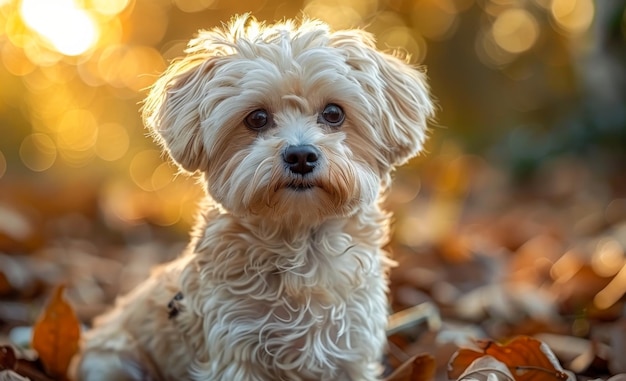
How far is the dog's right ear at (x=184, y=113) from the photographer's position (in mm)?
3732

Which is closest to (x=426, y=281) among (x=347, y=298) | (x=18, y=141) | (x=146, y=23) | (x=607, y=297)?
(x=607, y=297)

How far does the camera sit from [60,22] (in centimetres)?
862

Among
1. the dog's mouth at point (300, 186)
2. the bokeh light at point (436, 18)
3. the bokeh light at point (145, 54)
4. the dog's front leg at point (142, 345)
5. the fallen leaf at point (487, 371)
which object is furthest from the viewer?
the bokeh light at point (436, 18)

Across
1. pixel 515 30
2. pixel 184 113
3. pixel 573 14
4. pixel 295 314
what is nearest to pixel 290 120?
pixel 184 113

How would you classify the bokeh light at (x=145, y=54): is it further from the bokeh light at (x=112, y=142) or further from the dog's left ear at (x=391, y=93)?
the dog's left ear at (x=391, y=93)

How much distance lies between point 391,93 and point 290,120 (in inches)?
21.6

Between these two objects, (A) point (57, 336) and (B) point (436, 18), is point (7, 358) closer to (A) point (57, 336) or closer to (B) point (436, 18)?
(A) point (57, 336)

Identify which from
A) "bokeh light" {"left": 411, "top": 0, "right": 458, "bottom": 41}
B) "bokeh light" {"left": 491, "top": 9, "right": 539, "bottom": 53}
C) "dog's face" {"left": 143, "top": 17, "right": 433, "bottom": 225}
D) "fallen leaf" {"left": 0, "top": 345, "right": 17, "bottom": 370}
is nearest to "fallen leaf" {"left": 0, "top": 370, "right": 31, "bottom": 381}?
"fallen leaf" {"left": 0, "top": 345, "right": 17, "bottom": 370}

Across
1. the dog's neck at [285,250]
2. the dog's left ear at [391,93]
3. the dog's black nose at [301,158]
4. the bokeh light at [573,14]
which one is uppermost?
the bokeh light at [573,14]

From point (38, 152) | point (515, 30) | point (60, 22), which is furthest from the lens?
point (38, 152)

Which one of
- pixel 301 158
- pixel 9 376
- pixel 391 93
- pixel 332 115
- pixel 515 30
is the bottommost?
pixel 9 376

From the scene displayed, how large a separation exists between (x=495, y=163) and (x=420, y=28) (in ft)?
7.97

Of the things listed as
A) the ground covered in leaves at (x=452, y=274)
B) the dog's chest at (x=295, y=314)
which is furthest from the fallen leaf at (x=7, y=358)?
the dog's chest at (x=295, y=314)

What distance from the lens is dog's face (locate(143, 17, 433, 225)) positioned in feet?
11.3
